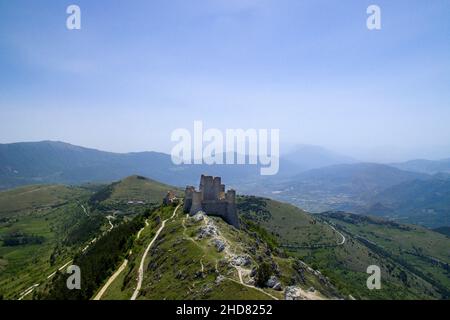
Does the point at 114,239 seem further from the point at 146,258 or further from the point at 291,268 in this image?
the point at 291,268

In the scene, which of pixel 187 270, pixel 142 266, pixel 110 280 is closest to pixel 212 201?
pixel 142 266

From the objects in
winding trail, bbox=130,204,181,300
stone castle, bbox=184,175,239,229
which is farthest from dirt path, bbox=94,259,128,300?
stone castle, bbox=184,175,239,229

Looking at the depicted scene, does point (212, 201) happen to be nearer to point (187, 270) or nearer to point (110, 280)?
point (110, 280)

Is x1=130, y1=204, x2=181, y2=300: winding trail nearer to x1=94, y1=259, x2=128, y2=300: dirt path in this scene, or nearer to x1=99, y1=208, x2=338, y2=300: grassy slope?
x1=99, y1=208, x2=338, y2=300: grassy slope

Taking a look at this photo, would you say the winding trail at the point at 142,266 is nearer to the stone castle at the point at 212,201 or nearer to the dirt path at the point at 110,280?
the stone castle at the point at 212,201

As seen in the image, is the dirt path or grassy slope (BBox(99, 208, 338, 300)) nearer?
grassy slope (BBox(99, 208, 338, 300))

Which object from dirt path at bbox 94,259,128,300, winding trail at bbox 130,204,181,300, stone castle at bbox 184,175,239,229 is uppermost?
stone castle at bbox 184,175,239,229
